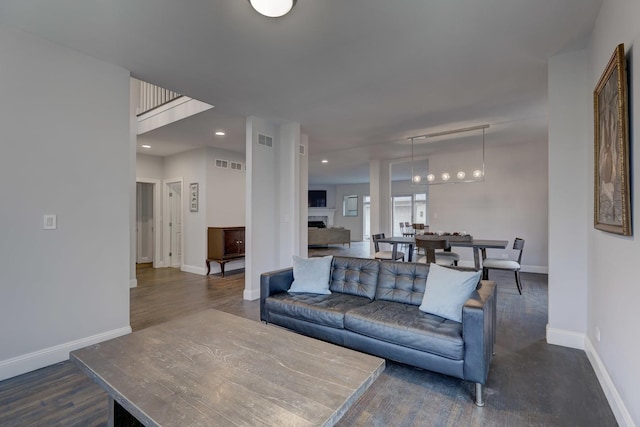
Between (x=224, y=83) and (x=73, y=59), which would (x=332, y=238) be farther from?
(x=73, y=59)

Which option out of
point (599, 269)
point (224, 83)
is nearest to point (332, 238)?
point (224, 83)

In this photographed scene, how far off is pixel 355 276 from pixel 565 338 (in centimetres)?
201

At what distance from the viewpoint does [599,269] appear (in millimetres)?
2246

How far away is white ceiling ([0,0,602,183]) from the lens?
2133 mm

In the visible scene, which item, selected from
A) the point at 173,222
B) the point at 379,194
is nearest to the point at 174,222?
the point at 173,222

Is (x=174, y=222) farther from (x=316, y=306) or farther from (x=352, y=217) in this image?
(x=352, y=217)

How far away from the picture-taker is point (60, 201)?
257 centimetres

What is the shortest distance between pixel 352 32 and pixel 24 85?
2688 millimetres

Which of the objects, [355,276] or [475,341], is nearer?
[475,341]

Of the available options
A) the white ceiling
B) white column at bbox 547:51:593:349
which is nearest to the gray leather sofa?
white column at bbox 547:51:593:349

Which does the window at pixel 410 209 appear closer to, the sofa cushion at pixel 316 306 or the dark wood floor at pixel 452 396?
the sofa cushion at pixel 316 306

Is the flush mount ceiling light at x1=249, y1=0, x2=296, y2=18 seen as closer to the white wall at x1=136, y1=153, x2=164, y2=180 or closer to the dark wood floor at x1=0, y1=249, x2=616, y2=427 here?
the dark wood floor at x1=0, y1=249, x2=616, y2=427

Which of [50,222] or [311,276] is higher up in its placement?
[50,222]

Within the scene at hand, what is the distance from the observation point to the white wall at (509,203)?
239 inches
